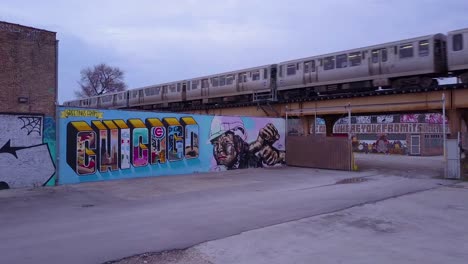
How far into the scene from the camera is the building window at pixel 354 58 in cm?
2739

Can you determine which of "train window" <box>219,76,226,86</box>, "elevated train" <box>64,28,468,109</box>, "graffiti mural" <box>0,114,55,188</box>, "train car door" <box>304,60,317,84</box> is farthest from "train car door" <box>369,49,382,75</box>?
"graffiti mural" <box>0,114,55,188</box>

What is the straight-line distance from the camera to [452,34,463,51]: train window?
2239cm

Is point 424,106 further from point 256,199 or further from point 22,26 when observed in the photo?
point 22,26

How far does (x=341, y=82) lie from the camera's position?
28.7 meters

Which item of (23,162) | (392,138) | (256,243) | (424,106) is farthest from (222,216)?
(392,138)

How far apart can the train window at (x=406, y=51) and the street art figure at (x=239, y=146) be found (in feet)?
29.5

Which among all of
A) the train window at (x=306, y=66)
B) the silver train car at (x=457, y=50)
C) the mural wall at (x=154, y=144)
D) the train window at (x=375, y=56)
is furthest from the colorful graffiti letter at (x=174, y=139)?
the silver train car at (x=457, y=50)

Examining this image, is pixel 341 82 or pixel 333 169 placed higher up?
pixel 341 82

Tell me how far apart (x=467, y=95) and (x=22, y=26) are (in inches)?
873

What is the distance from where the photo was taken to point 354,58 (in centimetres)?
2767

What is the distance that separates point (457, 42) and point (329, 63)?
27.2 feet

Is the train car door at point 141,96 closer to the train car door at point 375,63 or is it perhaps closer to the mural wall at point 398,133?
the mural wall at point 398,133

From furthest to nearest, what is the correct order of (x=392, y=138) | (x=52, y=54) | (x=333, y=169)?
(x=392, y=138) → (x=333, y=169) → (x=52, y=54)

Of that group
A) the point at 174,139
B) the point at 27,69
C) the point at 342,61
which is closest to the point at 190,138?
the point at 174,139
